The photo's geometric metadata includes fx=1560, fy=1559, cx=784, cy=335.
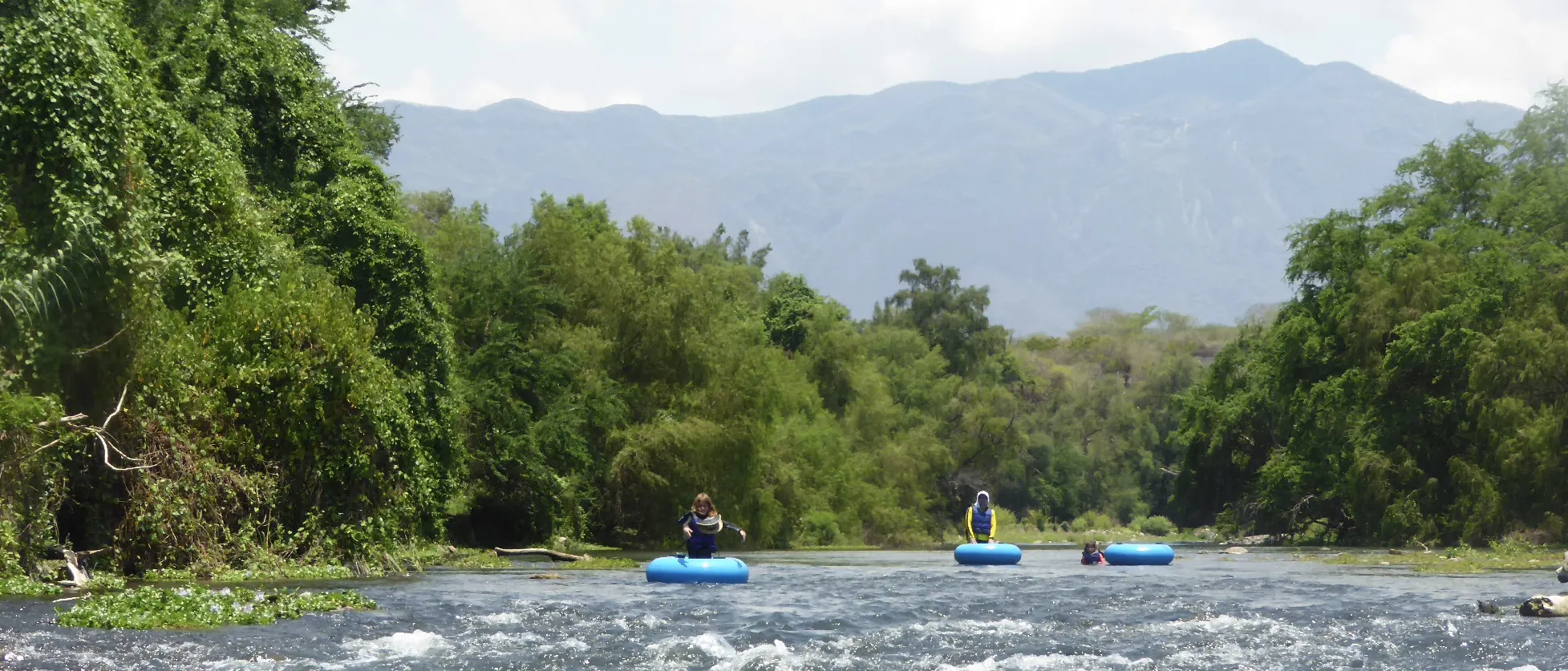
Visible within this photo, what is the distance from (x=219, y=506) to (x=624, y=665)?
37.9 feet

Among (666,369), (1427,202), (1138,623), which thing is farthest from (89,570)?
(1427,202)

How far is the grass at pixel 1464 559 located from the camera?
33.7 meters

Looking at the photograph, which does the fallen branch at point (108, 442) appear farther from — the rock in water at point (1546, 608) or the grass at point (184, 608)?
the rock in water at point (1546, 608)

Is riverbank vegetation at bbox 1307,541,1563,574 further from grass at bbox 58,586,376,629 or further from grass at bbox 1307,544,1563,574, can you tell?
grass at bbox 58,586,376,629

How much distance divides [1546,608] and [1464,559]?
1915cm

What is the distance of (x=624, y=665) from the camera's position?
49.7 ft

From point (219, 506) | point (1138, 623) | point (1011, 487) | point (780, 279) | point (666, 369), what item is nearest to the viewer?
point (1138, 623)

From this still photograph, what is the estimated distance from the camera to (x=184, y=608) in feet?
55.5

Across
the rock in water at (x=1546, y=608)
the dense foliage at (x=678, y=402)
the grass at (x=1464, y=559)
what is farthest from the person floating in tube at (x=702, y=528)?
the grass at (x=1464, y=559)

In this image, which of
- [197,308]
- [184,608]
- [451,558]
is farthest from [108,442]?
[451,558]

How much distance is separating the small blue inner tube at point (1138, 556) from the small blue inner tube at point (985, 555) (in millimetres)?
2213

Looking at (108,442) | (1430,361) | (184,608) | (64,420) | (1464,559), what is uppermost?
(1430,361)

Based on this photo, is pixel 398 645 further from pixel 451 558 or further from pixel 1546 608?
pixel 451 558

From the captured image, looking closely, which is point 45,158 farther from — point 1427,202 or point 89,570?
point 1427,202
